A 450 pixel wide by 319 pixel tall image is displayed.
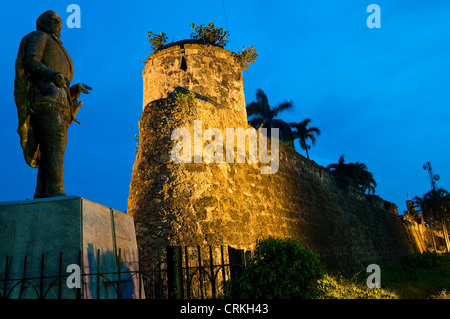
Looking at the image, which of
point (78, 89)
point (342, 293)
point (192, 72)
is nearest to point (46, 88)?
point (78, 89)

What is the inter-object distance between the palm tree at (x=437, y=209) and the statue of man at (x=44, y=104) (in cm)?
4832

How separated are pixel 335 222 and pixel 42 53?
46.5ft

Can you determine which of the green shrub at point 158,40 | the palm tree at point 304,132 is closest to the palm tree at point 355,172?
the palm tree at point 304,132

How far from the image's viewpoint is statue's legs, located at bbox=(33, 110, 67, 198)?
4410 millimetres

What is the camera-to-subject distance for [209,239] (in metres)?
7.86

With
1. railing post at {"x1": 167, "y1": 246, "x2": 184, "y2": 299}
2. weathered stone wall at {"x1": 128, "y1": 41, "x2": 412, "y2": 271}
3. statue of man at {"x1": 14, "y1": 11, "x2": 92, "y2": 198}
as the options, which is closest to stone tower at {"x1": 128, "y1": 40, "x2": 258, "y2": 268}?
weathered stone wall at {"x1": 128, "y1": 41, "x2": 412, "y2": 271}

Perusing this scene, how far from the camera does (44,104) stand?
4.49m

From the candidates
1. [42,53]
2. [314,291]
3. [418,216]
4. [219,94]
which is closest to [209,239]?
[314,291]

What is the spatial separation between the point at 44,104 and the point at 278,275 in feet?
13.1

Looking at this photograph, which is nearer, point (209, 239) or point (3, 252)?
point (3, 252)

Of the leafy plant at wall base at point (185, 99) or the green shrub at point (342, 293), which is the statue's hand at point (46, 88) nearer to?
the green shrub at point (342, 293)

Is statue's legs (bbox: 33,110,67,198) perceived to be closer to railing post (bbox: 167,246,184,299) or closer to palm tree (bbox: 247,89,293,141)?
railing post (bbox: 167,246,184,299)

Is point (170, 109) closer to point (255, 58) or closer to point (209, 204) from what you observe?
point (209, 204)
